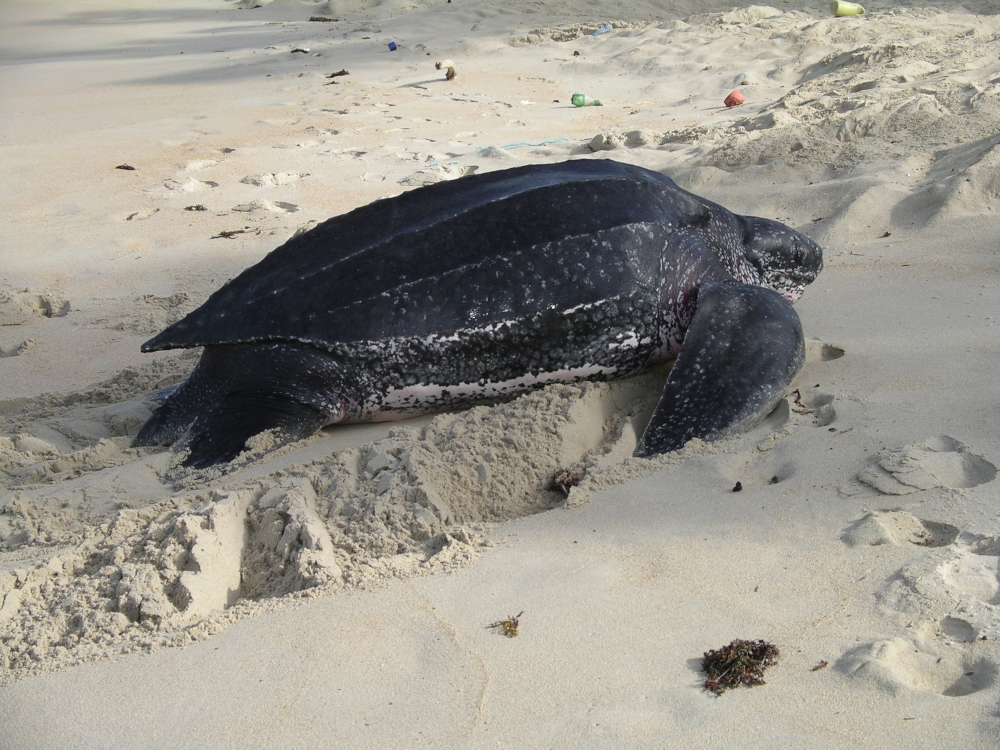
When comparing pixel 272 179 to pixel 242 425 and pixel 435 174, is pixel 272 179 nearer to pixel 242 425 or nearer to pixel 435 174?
pixel 435 174

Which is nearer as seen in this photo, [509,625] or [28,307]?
[509,625]

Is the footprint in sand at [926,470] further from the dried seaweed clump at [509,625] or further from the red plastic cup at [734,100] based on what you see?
the red plastic cup at [734,100]

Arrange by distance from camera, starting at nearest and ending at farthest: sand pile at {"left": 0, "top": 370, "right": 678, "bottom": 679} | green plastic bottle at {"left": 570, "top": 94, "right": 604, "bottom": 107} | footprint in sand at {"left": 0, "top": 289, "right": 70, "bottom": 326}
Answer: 1. sand pile at {"left": 0, "top": 370, "right": 678, "bottom": 679}
2. footprint in sand at {"left": 0, "top": 289, "right": 70, "bottom": 326}
3. green plastic bottle at {"left": 570, "top": 94, "right": 604, "bottom": 107}

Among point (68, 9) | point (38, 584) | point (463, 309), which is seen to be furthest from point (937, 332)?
point (68, 9)

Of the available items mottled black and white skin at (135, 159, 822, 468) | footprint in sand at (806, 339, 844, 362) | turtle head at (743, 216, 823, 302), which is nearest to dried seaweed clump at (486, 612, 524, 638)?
mottled black and white skin at (135, 159, 822, 468)

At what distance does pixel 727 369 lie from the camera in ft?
7.77

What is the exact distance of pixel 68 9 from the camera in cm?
1652

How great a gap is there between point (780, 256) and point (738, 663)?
2.08 m

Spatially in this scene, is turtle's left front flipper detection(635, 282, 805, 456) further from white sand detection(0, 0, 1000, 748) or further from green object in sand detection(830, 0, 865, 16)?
green object in sand detection(830, 0, 865, 16)

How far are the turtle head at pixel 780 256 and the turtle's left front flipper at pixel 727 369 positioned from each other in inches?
17.9

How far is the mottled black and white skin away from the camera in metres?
2.57

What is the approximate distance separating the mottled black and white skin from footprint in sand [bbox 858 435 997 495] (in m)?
0.66

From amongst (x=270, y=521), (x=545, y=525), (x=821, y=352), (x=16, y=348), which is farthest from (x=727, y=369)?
(x=16, y=348)

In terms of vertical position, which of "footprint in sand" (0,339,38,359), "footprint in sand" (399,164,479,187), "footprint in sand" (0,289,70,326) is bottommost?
"footprint in sand" (0,339,38,359)
